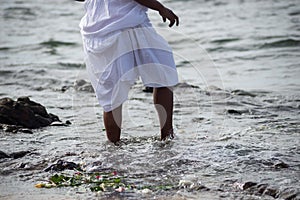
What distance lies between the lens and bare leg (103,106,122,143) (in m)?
4.84

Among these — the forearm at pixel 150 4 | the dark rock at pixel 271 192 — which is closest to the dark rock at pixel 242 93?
the forearm at pixel 150 4

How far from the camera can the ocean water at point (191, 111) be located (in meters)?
4.14

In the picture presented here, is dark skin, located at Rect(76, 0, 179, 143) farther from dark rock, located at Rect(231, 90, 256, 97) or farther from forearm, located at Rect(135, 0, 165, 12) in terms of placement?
dark rock, located at Rect(231, 90, 256, 97)

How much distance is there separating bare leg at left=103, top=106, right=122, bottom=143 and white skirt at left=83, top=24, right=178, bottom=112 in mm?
97

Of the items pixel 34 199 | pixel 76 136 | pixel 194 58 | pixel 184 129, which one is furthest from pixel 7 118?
pixel 194 58

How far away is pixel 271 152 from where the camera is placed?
14.9 feet

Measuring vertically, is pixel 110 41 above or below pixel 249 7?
above

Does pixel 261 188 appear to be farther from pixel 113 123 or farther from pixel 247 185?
pixel 113 123

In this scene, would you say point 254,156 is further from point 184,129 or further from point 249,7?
point 249,7

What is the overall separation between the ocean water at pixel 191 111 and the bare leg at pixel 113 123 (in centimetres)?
7

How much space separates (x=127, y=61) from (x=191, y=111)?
1847 mm

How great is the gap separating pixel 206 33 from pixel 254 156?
297 inches

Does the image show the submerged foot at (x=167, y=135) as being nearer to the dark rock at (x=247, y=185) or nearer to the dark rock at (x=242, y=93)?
the dark rock at (x=247, y=185)

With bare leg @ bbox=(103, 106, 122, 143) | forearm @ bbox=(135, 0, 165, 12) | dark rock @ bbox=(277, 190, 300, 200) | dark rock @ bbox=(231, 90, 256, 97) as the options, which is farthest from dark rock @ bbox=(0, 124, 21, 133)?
dark rock @ bbox=(231, 90, 256, 97)
